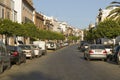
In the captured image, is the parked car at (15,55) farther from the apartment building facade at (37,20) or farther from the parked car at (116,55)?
the apartment building facade at (37,20)


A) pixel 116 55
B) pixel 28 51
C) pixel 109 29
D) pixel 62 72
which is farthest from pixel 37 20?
pixel 62 72

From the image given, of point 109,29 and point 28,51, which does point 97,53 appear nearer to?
point 28,51

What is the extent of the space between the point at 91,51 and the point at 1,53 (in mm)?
15259

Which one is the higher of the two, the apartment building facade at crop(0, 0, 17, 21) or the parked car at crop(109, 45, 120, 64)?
the apartment building facade at crop(0, 0, 17, 21)

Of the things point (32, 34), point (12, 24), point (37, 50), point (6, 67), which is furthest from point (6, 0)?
point (6, 67)

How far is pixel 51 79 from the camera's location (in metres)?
17.5

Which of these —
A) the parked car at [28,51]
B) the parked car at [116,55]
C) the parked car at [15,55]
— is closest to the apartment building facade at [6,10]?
the parked car at [28,51]

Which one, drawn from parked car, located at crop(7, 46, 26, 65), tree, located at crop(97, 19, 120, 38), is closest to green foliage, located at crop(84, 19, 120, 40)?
tree, located at crop(97, 19, 120, 38)

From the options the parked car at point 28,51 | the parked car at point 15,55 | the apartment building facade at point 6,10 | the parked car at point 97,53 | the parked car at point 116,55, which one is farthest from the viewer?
the apartment building facade at point 6,10

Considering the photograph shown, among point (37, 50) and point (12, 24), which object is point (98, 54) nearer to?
point (37, 50)

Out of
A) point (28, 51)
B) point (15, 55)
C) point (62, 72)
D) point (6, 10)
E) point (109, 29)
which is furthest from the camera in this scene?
point (109, 29)

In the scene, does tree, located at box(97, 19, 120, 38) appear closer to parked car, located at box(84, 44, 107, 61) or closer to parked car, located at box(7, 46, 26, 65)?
parked car, located at box(84, 44, 107, 61)

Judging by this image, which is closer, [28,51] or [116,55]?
[116,55]

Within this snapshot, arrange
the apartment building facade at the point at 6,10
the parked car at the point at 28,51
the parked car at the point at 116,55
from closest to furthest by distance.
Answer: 1. the parked car at the point at 116,55
2. the parked car at the point at 28,51
3. the apartment building facade at the point at 6,10
